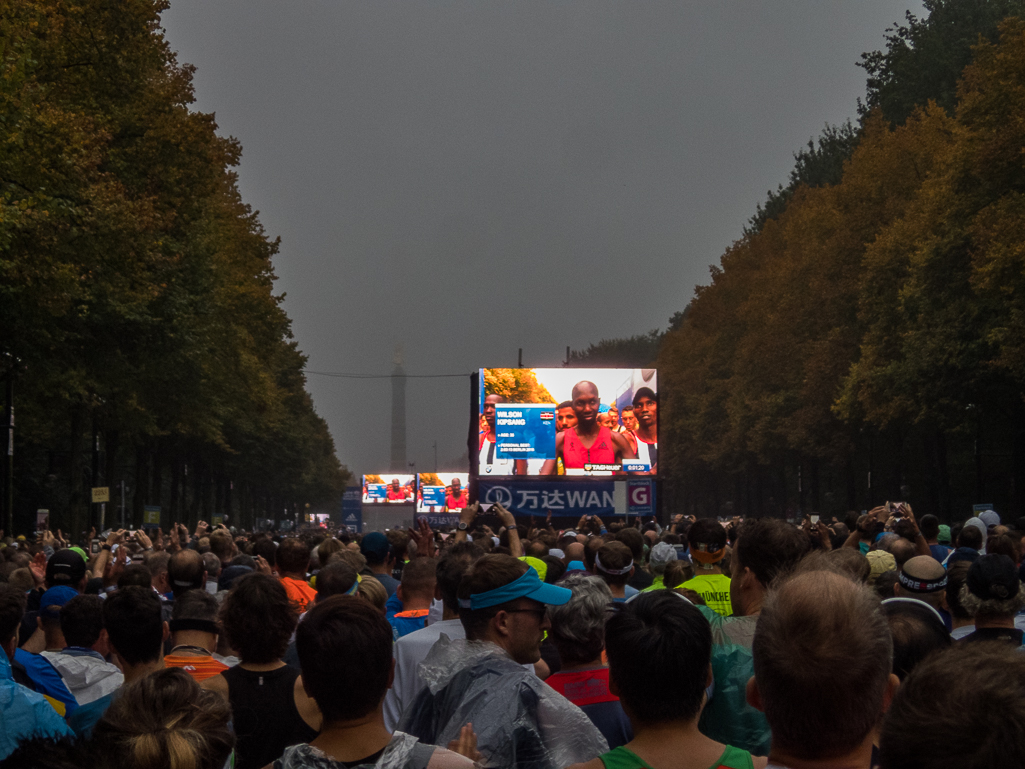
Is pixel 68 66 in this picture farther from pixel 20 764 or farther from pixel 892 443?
pixel 892 443

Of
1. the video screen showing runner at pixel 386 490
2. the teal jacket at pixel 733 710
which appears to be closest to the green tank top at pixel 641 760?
the teal jacket at pixel 733 710

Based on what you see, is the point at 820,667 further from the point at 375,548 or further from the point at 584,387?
the point at 584,387

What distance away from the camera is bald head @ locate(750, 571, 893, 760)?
9.21 ft

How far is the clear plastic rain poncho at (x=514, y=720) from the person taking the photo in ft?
12.4

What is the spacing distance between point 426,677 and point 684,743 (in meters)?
1.06

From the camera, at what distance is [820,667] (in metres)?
2.81

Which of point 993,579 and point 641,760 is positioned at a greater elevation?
point 993,579

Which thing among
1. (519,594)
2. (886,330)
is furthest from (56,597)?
(886,330)

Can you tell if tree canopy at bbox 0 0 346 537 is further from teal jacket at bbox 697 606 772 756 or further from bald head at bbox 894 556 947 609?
teal jacket at bbox 697 606 772 756

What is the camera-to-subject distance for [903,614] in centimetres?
495

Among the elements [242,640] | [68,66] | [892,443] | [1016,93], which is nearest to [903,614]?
[242,640]

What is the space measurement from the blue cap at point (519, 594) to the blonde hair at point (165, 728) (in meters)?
1.66

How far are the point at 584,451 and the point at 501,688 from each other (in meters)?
32.2

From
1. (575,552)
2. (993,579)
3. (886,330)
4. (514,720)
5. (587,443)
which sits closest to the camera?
(514,720)
